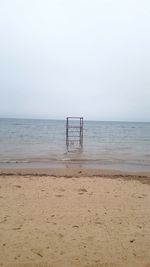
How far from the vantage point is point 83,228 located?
548 cm

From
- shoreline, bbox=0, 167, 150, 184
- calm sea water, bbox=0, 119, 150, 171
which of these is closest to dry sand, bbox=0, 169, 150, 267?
shoreline, bbox=0, 167, 150, 184

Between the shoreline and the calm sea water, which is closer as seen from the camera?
the shoreline

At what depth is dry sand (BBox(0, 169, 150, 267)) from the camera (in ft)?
14.4

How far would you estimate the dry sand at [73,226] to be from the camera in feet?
14.4

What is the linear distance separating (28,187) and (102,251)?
4.54 m

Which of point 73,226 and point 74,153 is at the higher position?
point 73,226

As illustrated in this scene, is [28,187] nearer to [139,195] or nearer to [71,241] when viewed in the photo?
[139,195]

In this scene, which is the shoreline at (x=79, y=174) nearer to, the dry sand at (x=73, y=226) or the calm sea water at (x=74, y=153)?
the calm sea water at (x=74, y=153)

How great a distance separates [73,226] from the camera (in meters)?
5.57

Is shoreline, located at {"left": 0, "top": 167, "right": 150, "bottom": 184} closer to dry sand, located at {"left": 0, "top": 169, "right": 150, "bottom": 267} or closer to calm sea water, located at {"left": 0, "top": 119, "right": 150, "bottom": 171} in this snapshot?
calm sea water, located at {"left": 0, "top": 119, "right": 150, "bottom": 171}

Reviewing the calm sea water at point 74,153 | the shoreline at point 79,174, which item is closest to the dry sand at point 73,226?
the shoreline at point 79,174

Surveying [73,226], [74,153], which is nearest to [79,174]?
[73,226]

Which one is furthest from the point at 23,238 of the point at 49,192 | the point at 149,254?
the point at 49,192

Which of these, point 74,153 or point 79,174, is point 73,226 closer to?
point 79,174
